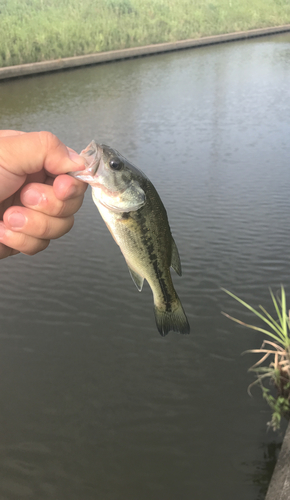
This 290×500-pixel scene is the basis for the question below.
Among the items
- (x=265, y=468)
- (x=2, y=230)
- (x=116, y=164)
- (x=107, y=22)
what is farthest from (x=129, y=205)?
(x=107, y=22)

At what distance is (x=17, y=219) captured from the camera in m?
2.02

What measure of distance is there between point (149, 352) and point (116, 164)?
3.01 meters

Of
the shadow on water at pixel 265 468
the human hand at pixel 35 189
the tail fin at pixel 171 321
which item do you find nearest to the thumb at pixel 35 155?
the human hand at pixel 35 189

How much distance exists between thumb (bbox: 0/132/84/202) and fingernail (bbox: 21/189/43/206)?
4.3 inches

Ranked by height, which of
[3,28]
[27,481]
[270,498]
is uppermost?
[3,28]

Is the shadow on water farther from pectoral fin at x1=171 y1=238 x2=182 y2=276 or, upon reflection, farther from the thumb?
the thumb

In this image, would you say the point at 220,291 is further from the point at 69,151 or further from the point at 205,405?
the point at 69,151

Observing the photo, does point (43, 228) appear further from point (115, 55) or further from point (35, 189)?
point (115, 55)

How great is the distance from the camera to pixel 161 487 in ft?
11.3

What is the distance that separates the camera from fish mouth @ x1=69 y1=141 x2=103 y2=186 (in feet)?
5.71

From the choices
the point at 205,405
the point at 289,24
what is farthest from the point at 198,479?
the point at 289,24

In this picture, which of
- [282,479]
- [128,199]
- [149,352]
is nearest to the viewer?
[128,199]

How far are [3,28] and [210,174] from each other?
14983 mm

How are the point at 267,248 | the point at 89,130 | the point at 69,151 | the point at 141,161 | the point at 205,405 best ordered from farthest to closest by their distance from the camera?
the point at 89,130 → the point at 141,161 → the point at 267,248 → the point at 205,405 → the point at 69,151
